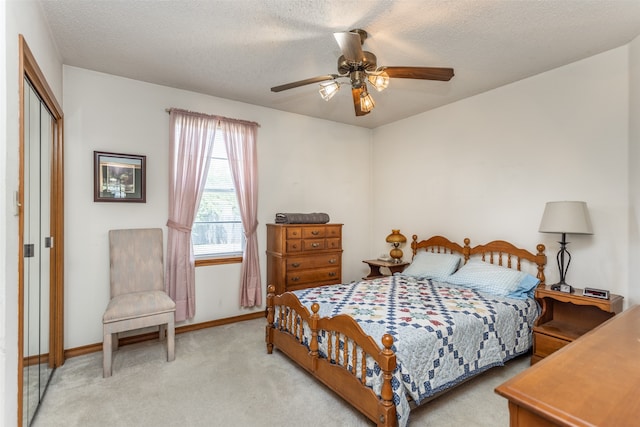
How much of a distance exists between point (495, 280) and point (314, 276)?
201 cm

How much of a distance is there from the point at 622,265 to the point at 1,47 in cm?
432

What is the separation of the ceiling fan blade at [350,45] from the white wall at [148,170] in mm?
2257

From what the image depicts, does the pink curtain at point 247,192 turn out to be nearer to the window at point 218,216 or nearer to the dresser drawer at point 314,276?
the window at point 218,216

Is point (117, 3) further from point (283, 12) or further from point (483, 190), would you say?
point (483, 190)

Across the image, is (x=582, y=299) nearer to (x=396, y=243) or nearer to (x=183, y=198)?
(x=396, y=243)

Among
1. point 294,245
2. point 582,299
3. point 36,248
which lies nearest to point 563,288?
point 582,299

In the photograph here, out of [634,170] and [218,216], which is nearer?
[634,170]

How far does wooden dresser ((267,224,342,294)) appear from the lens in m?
3.87

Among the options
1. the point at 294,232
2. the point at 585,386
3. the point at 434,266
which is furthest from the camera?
the point at 294,232

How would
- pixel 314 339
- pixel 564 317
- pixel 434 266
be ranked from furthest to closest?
pixel 434 266
pixel 564 317
pixel 314 339

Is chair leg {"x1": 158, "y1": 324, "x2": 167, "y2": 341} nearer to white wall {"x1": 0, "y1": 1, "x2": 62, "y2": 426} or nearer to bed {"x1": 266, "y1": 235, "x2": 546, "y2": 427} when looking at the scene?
bed {"x1": 266, "y1": 235, "x2": 546, "y2": 427}

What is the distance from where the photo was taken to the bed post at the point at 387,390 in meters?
1.82

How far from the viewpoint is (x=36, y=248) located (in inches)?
86.9

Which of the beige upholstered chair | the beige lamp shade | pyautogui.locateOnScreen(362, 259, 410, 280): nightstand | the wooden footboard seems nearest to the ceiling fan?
the beige lamp shade
